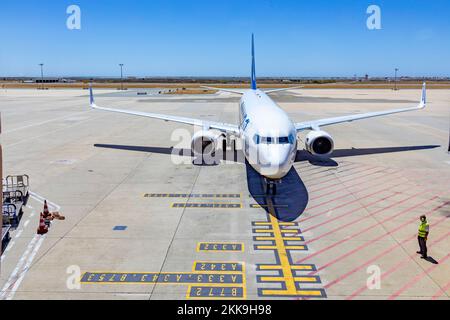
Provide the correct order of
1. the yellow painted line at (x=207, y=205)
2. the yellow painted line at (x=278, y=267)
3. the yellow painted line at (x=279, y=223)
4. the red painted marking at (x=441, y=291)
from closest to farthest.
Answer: the red painted marking at (x=441, y=291), the yellow painted line at (x=278, y=267), the yellow painted line at (x=279, y=223), the yellow painted line at (x=207, y=205)

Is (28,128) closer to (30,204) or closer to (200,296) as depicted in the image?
(30,204)

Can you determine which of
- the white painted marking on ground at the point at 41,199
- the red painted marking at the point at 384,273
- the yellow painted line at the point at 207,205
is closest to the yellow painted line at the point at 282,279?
the red painted marking at the point at 384,273

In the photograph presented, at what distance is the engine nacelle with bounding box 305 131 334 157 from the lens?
93.9 ft

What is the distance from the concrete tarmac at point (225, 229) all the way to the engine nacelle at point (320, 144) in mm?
1119

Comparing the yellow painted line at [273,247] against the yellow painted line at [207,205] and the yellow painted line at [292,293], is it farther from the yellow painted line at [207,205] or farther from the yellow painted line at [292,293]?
the yellow painted line at [207,205]

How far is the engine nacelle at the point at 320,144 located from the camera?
28.6 m

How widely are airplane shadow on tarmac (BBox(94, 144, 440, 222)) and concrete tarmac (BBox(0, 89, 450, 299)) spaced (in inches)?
5.8

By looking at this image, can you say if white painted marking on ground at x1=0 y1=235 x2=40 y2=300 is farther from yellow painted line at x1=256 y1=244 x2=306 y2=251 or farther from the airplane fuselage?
the airplane fuselage

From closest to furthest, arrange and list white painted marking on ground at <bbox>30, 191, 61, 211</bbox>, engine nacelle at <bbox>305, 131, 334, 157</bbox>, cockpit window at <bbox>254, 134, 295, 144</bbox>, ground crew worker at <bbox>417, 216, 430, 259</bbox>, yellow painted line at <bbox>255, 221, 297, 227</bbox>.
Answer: ground crew worker at <bbox>417, 216, 430, 259</bbox>, yellow painted line at <bbox>255, 221, 297, 227</bbox>, cockpit window at <bbox>254, 134, 295, 144</bbox>, white painted marking on ground at <bbox>30, 191, 61, 211</bbox>, engine nacelle at <bbox>305, 131, 334, 157</bbox>

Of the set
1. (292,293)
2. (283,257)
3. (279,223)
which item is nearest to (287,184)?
(279,223)

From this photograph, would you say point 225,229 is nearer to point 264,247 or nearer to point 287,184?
point 264,247

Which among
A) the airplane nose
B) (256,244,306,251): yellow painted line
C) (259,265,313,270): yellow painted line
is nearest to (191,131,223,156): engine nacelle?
the airplane nose

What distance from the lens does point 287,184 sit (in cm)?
2369
